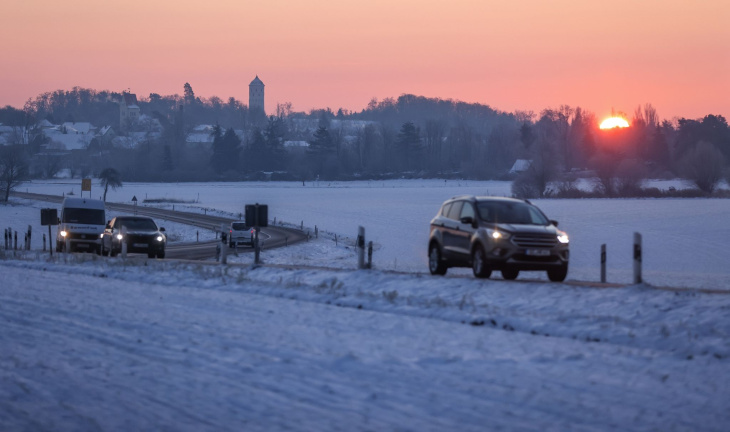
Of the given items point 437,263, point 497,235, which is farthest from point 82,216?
point 497,235

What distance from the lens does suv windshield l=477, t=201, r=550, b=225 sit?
60.6ft

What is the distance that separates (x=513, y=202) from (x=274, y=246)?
33231 mm

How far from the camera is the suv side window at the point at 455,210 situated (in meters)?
19.4

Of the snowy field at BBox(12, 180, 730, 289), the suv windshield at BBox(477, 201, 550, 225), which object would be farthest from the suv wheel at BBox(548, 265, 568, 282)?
the snowy field at BBox(12, 180, 730, 289)

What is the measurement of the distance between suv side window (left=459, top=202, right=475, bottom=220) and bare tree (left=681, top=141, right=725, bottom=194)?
111 metres

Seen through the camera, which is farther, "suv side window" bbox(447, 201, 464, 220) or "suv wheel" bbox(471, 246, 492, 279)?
"suv side window" bbox(447, 201, 464, 220)

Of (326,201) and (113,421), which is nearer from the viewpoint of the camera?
(113,421)

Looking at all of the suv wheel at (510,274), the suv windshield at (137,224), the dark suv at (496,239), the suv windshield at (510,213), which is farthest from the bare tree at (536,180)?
the suv wheel at (510,274)

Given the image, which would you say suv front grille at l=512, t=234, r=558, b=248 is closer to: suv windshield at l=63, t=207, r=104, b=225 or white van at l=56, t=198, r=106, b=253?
white van at l=56, t=198, r=106, b=253

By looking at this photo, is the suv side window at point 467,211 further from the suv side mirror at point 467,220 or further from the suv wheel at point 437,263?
the suv wheel at point 437,263

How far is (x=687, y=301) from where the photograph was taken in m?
13.1

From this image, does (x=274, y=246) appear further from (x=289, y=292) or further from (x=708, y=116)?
(x=708, y=116)

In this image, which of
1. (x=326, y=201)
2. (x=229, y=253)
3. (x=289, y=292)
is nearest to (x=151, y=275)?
(x=289, y=292)

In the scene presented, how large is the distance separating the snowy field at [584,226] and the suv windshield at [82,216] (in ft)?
30.0
